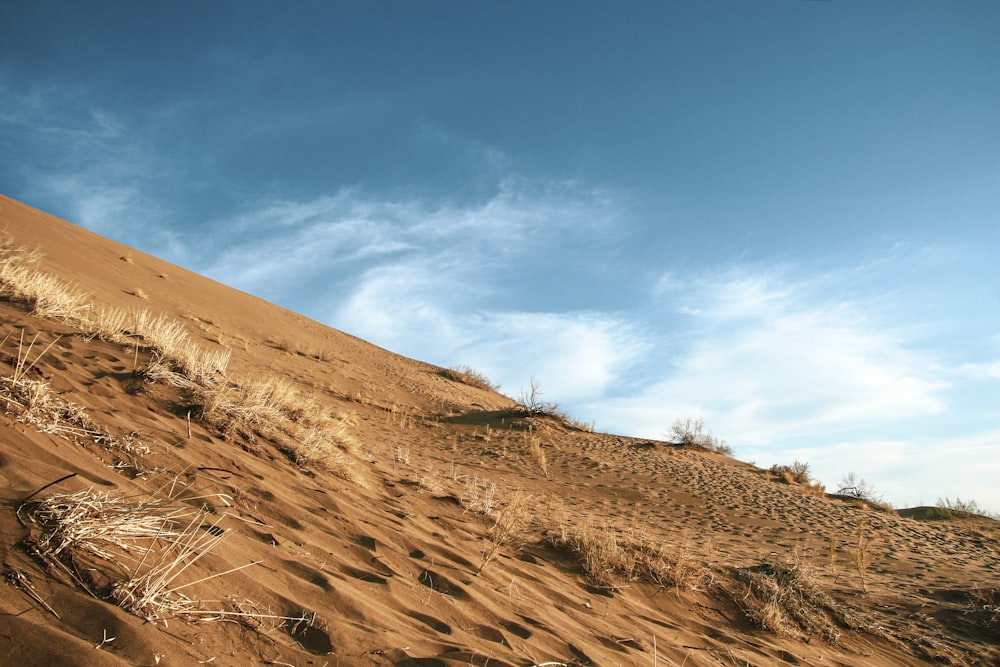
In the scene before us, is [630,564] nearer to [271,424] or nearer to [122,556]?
[271,424]

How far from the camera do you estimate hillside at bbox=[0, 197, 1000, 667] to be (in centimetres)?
230

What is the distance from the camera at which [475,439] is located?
14.3 m

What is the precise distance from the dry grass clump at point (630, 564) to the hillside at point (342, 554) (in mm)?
25

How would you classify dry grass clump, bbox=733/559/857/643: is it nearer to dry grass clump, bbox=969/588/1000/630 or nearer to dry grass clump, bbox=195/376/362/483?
dry grass clump, bbox=969/588/1000/630

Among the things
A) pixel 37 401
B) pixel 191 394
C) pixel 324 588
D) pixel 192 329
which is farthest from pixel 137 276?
pixel 324 588

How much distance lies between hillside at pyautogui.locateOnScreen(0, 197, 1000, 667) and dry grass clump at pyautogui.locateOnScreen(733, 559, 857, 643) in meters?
0.02

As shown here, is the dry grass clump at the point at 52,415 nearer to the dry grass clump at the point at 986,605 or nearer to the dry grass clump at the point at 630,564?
the dry grass clump at the point at 630,564

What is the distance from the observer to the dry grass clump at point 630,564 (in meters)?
5.16

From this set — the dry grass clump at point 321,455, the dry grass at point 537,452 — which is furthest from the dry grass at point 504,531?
the dry grass at point 537,452

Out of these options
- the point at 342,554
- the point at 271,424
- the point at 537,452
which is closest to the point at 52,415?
the point at 342,554

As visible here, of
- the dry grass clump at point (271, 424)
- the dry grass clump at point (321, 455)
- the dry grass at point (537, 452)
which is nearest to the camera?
the dry grass clump at point (271, 424)

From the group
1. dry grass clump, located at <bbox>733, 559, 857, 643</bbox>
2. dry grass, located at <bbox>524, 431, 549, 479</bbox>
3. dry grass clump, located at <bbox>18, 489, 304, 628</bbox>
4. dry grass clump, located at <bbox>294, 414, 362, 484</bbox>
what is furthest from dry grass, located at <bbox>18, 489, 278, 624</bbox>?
dry grass, located at <bbox>524, 431, 549, 479</bbox>

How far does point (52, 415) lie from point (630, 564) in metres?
4.58

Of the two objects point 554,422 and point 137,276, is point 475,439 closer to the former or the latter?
point 554,422
